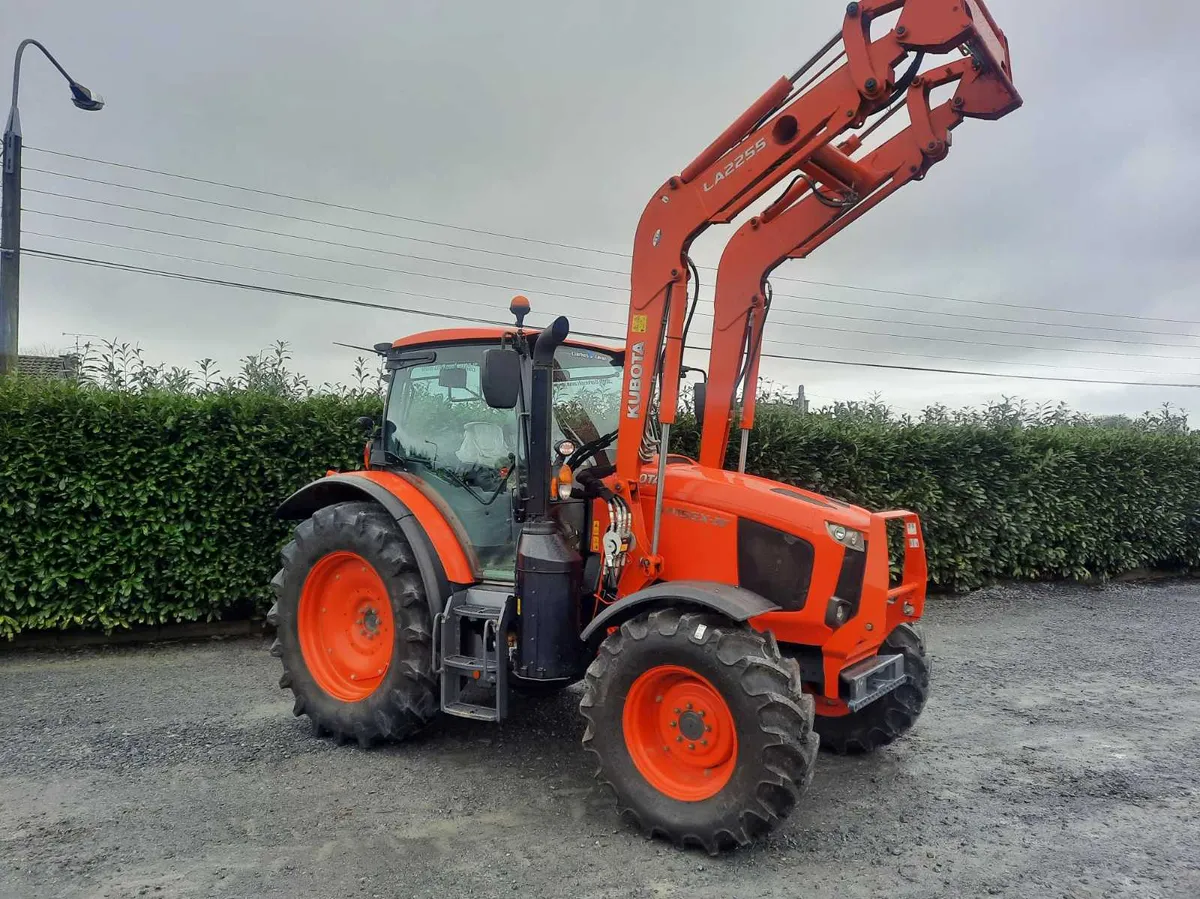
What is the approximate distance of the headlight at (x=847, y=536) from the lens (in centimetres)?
361

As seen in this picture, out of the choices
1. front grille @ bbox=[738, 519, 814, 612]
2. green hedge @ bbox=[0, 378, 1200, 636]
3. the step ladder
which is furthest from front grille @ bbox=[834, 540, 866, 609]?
green hedge @ bbox=[0, 378, 1200, 636]

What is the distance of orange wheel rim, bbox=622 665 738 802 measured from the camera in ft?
11.1

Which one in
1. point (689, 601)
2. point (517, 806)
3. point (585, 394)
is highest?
point (585, 394)

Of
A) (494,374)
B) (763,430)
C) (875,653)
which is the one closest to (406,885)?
(494,374)

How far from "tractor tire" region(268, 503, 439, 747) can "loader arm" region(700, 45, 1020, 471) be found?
5.75 ft

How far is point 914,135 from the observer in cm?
372

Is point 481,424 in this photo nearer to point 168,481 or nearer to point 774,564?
point 774,564

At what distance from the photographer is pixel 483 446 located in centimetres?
448

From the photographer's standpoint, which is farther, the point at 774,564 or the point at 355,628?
the point at 355,628

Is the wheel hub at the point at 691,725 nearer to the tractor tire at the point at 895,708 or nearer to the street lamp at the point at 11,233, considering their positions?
the tractor tire at the point at 895,708

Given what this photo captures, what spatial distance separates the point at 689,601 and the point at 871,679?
3.55ft

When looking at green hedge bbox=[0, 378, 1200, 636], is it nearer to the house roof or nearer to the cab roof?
the house roof

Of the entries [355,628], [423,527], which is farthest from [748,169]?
[355,628]

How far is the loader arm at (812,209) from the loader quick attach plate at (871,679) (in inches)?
48.9
